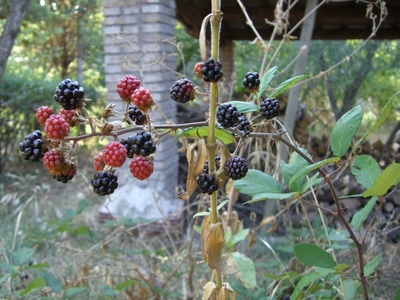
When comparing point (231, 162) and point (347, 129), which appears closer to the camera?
point (231, 162)

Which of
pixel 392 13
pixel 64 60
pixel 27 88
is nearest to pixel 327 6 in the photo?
pixel 392 13

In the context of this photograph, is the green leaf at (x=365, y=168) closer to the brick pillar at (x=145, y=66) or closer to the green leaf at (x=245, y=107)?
the green leaf at (x=245, y=107)

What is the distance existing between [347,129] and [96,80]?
868cm

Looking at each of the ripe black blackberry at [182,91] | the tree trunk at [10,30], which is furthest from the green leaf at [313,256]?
the tree trunk at [10,30]

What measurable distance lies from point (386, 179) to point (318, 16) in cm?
327

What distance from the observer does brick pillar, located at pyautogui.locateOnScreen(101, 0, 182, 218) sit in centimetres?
325

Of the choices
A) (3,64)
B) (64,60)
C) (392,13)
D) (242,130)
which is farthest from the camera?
(64,60)

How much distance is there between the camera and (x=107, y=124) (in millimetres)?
635

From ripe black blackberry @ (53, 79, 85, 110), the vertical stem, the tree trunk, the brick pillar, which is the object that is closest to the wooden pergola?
the brick pillar

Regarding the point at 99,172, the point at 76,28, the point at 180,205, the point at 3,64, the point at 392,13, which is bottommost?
the point at 180,205

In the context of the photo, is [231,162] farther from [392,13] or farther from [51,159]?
[392,13]

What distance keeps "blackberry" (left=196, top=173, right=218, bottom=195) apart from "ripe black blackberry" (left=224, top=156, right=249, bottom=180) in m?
0.03

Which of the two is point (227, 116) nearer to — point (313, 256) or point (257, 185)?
point (257, 185)

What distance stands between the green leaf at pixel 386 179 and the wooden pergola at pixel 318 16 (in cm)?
279
